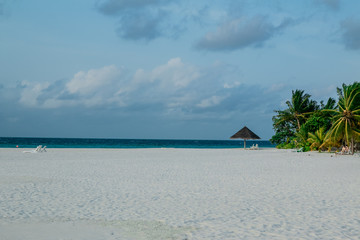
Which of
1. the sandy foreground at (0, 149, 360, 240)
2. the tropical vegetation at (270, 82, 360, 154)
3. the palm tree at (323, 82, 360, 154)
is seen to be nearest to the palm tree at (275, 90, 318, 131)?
Result: the tropical vegetation at (270, 82, 360, 154)

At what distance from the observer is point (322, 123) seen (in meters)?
28.8

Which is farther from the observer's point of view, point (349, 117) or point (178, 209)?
point (349, 117)

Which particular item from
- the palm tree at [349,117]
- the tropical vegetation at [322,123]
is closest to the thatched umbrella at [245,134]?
the tropical vegetation at [322,123]

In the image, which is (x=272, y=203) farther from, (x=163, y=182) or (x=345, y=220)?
(x=163, y=182)

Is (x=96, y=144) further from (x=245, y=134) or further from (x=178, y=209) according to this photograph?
(x=178, y=209)

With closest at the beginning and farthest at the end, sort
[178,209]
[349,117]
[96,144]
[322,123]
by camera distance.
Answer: [178,209], [349,117], [322,123], [96,144]

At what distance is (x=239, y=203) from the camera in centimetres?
668

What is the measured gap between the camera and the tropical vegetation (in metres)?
21.8

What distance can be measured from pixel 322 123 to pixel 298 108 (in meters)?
6.65

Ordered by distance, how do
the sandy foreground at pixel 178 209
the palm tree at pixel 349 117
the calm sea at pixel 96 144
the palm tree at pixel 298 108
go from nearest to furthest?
the sandy foreground at pixel 178 209, the palm tree at pixel 349 117, the palm tree at pixel 298 108, the calm sea at pixel 96 144

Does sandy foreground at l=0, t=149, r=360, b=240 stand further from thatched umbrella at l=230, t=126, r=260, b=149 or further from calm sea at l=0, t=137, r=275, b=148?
calm sea at l=0, t=137, r=275, b=148

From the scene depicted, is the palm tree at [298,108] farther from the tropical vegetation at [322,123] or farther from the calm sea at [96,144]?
the calm sea at [96,144]

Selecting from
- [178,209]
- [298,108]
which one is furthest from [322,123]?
[178,209]

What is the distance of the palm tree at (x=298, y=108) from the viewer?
35219 millimetres
